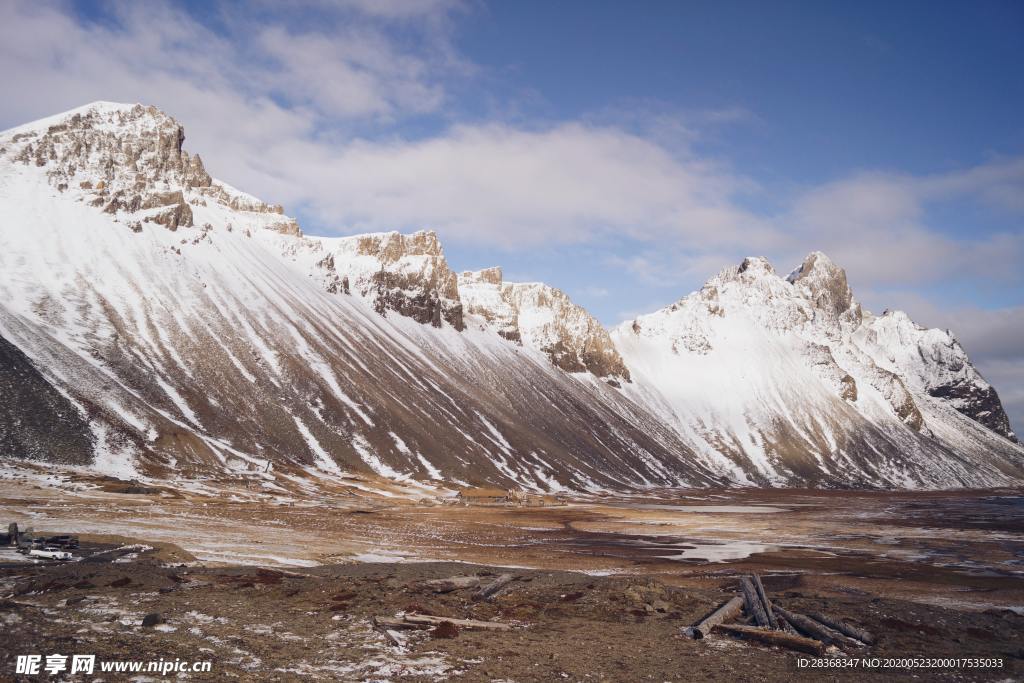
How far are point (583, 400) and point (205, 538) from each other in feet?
537

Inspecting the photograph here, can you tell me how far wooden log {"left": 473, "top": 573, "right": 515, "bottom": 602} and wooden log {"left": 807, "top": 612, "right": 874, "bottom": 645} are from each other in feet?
32.4

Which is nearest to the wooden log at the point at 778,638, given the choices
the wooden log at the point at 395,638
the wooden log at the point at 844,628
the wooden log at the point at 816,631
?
the wooden log at the point at 816,631

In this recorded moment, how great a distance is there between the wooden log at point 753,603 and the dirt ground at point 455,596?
113 centimetres

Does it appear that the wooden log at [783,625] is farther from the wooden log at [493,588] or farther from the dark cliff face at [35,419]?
the dark cliff face at [35,419]

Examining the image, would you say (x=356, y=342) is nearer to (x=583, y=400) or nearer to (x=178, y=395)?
(x=178, y=395)

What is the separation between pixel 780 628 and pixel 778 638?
5.58 ft

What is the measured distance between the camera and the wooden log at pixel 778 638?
687 inches

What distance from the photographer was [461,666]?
15.0 metres

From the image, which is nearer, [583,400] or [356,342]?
[356,342]

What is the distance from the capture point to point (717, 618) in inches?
787

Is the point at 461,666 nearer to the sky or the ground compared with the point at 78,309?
nearer to the ground

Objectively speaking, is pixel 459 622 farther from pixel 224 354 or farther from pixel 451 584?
pixel 224 354

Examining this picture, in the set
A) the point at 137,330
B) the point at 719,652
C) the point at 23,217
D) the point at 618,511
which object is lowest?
the point at 618,511

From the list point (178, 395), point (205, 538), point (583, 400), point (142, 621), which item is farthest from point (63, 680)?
point (583, 400)
